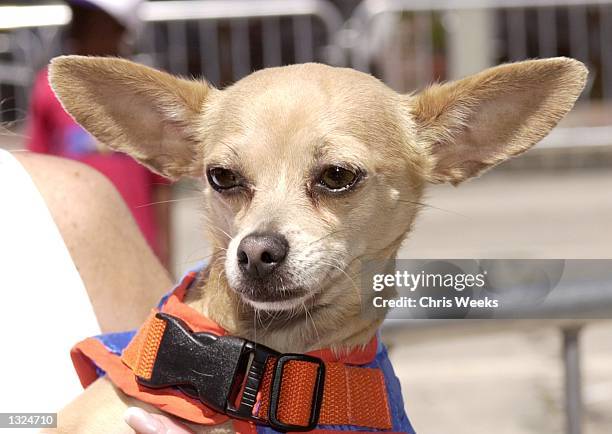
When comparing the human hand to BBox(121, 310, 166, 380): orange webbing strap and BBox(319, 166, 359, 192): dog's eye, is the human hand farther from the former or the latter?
BBox(319, 166, 359, 192): dog's eye

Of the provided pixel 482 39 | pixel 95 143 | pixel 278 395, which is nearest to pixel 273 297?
pixel 278 395

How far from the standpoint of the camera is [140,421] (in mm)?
1578

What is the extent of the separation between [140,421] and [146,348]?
0.12m

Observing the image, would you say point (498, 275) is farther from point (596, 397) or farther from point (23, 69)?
point (23, 69)

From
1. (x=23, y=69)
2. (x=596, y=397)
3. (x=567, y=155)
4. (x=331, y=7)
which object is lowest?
(x=596, y=397)

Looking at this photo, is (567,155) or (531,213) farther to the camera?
(567,155)

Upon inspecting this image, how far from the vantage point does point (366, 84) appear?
1.93 m

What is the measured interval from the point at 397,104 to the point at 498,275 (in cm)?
51

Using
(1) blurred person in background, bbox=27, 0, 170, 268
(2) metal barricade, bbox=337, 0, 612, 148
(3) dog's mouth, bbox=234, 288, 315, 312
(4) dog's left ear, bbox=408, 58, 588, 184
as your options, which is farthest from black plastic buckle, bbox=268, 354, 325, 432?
(2) metal barricade, bbox=337, 0, 612, 148

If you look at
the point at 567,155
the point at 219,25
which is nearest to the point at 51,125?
the point at 219,25

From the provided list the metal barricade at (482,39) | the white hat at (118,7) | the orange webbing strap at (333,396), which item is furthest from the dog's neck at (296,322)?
the metal barricade at (482,39)

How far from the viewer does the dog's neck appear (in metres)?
1.75

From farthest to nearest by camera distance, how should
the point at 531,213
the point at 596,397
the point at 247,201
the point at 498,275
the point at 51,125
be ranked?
the point at 531,213 < the point at 51,125 < the point at 596,397 < the point at 247,201 < the point at 498,275

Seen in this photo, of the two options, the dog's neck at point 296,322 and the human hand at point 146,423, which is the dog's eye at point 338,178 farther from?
the human hand at point 146,423
